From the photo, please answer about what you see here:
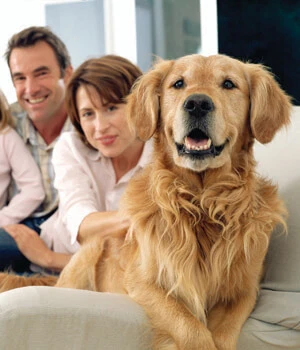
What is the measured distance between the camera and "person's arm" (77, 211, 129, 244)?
216 centimetres

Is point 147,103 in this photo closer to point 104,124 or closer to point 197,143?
point 197,143

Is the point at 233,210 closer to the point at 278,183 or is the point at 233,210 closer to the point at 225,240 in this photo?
the point at 225,240

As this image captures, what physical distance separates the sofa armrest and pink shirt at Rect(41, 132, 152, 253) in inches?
28.6

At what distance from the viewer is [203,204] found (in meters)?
1.76

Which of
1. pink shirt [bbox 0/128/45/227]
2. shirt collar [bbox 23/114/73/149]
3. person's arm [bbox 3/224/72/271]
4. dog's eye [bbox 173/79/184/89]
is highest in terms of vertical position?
dog's eye [bbox 173/79/184/89]

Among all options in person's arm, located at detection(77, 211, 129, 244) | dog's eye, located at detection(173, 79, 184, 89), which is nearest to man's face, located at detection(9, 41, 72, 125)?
person's arm, located at detection(77, 211, 129, 244)

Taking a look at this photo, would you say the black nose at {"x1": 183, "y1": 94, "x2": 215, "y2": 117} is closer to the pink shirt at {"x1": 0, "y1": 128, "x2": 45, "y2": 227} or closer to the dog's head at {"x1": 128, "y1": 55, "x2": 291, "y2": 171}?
the dog's head at {"x1": 128, "y1": 55, "x2": 291, "y2": 171}

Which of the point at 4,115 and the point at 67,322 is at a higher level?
the point at 4,115

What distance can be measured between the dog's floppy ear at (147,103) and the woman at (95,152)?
0.37m

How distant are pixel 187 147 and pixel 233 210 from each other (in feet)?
0.72

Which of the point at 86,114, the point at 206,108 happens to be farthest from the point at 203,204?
the point at 86,114

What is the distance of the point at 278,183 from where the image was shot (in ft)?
6.61

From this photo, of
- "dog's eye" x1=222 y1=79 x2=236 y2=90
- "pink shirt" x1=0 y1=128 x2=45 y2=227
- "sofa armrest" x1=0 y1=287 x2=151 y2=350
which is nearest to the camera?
"sofa armrest" x1=0 y1=287 x2=151 y2=350

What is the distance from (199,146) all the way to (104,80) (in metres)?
0.77
